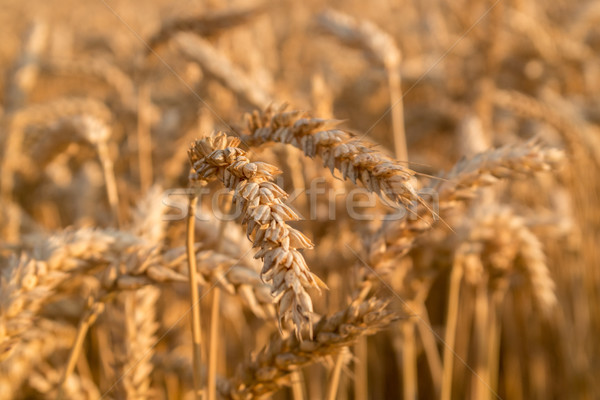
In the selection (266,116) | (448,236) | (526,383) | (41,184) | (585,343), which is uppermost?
(41,184)

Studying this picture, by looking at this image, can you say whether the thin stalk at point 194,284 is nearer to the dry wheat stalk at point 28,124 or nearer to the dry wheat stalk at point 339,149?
the dry wheat stalk at point 339,149

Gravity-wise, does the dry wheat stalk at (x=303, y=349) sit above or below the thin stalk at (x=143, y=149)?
below

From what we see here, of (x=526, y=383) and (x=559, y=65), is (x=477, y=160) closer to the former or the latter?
(x=526, y=383)

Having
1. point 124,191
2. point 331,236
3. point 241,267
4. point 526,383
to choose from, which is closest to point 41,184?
point 124,191

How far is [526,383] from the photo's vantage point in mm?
2406

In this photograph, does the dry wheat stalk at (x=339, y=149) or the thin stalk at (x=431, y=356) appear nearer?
the dry wheat stalk at (x=339, y=149)

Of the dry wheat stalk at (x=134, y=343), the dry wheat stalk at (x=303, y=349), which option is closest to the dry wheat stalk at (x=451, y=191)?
the dry wheat stalk at (x=303, y=349)

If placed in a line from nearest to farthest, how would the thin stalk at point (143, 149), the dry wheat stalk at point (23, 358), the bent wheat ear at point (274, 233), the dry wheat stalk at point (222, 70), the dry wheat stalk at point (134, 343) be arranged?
the bent wheat ear at point (274, 233)
the dry wheat stalk at point (134, 343)
the dry wheat stalk at point (23, 358)
the dry wheat stalk at point (222, 70)
the thin stalk at point (143, 149)

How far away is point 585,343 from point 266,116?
2.10 meters

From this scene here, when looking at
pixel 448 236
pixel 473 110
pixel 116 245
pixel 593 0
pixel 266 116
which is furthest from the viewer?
pixel 593 0

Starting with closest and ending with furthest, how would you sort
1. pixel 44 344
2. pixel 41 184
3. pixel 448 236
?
1. pixel 448 236
2. pixel 44 344
3. pixel 41 184

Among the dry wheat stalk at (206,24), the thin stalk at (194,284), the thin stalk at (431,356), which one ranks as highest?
the dry wheat stalk at (206,24)

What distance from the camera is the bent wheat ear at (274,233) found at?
588 millimetres

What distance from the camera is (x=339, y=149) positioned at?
0.75 m
